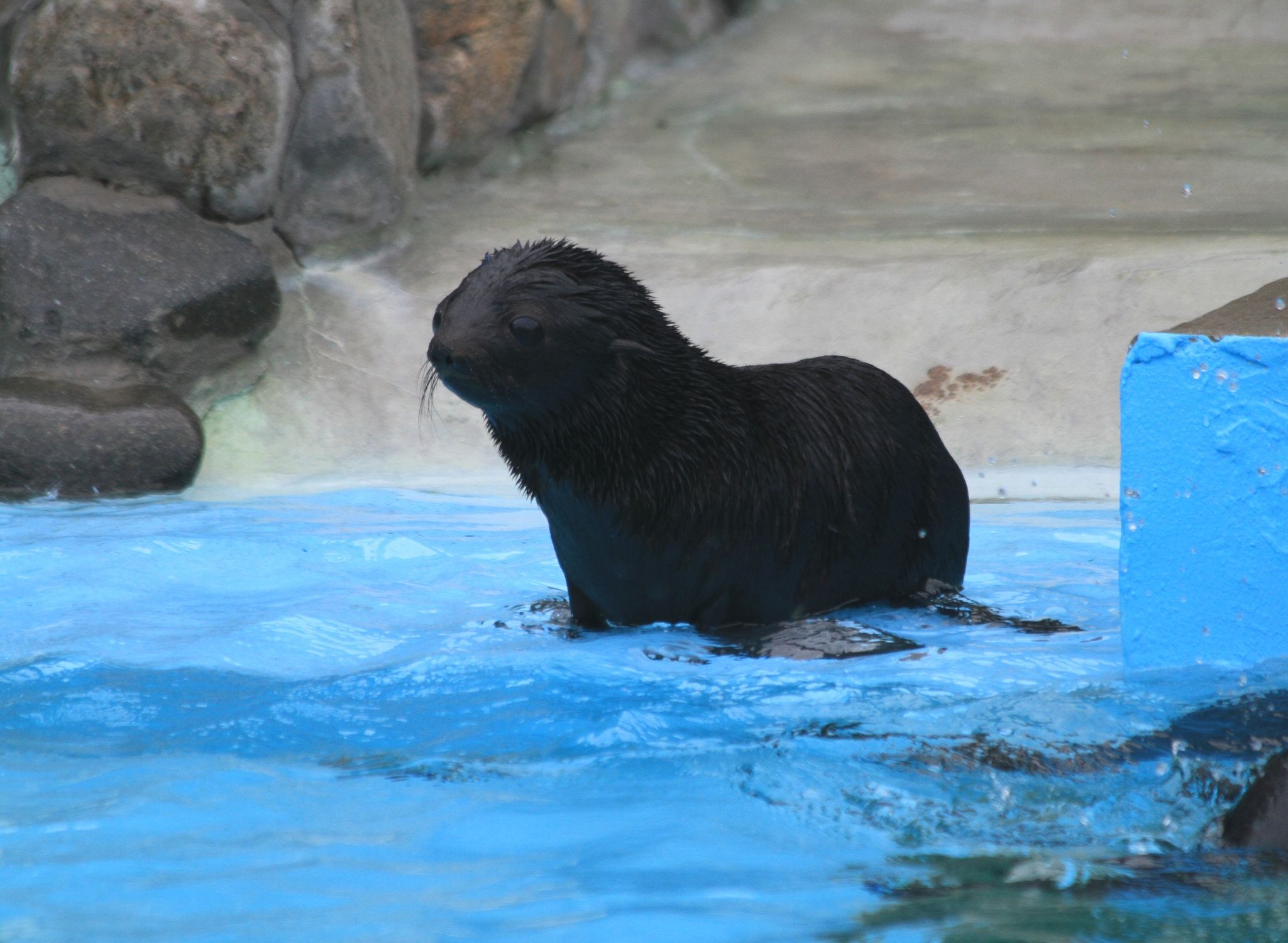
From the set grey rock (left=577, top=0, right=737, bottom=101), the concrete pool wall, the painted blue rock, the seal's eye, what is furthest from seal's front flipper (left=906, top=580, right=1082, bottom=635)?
grey rock (left=577, top=0, right=737, bottom=101)

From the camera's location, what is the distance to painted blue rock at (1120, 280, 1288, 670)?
118 inches

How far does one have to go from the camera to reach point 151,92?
768cm

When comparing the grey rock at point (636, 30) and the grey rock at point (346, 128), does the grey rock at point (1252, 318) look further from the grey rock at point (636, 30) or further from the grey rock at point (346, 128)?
the grey rock at point (636, 30)

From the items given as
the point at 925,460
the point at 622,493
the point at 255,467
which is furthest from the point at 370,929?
the point at 255,467

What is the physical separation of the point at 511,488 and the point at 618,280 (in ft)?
10.2

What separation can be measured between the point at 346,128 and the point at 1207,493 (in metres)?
6.26

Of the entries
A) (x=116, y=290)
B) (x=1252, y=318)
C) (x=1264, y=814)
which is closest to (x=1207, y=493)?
(x=1252, y=318)

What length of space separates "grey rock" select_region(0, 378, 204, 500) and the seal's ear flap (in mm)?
3714

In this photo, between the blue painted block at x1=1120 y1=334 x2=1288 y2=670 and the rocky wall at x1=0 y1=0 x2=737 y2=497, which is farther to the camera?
the rocky wall at x1=0 y1=0 x2=737 y2=497

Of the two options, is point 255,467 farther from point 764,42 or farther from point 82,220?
point 764,42

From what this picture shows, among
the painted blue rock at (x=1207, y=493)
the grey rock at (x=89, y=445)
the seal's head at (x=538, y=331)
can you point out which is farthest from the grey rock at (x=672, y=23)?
the painted blue rock at (x=1207, y=493)

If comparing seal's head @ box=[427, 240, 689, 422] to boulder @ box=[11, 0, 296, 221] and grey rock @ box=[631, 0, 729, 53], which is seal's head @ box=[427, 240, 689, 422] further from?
grey rock @ box=[631, 0, 729, 53]

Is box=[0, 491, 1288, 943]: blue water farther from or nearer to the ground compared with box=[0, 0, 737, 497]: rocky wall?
nearer to the ground

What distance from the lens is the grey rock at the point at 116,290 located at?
7312mm
